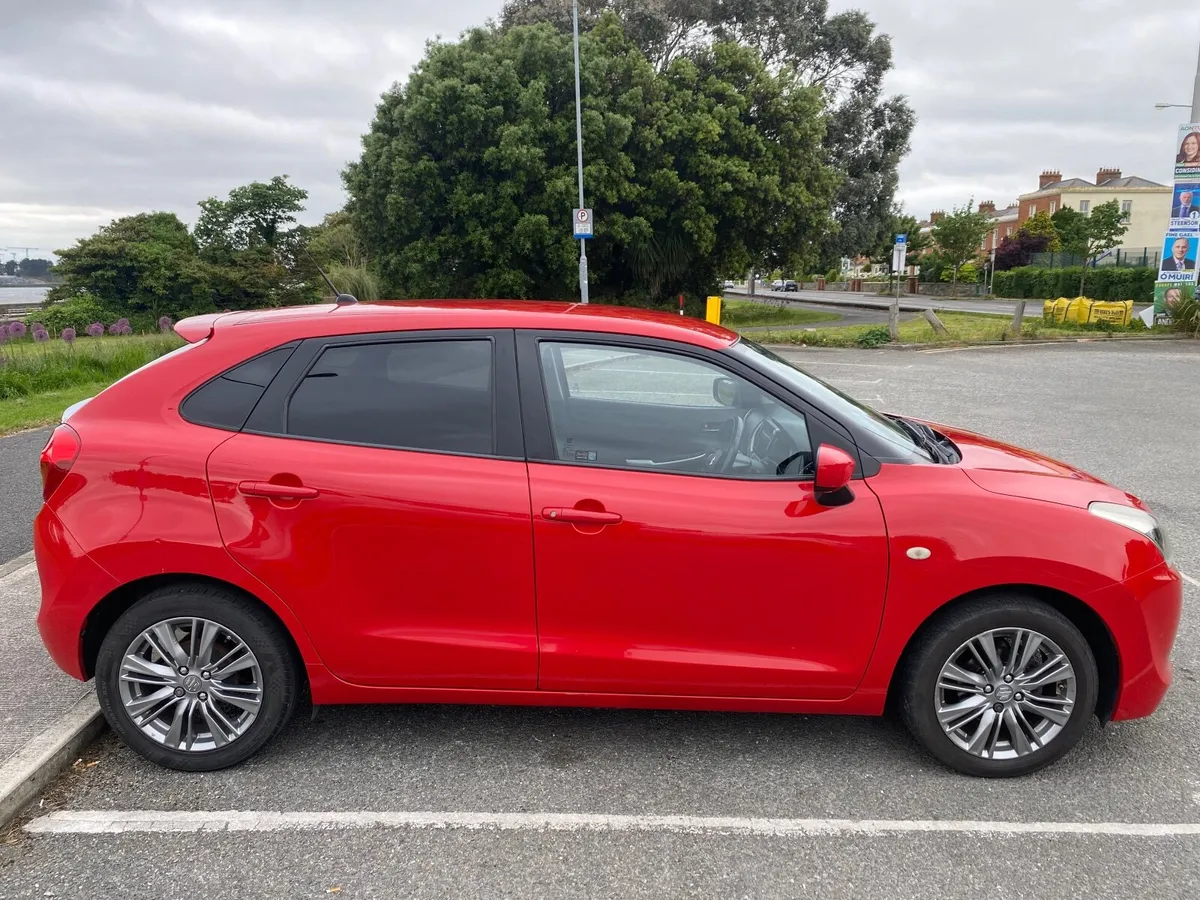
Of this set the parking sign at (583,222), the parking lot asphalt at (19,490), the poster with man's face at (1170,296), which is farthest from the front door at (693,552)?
the poster with man's face at (1170,296)

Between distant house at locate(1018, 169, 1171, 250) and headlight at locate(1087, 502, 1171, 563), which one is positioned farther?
distant house at locate(1018, 169, 1171, 250)

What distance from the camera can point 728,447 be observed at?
3.19 meters

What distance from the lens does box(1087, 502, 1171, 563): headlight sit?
3.10 metres

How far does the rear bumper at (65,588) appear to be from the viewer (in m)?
3.07

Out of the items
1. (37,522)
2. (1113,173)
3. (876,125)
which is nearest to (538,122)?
(876,125)

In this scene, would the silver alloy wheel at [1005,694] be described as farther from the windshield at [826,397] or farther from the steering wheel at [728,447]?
the steering wheel at [728,447]

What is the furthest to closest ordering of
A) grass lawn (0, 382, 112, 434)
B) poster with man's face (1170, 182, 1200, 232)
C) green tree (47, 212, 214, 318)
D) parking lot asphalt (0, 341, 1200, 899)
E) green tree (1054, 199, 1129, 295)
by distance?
green tree (1054, 199, 1129, 295) → green tree (47, 212, 214, 318) → poster with man's face (1170, 182, 1200, 232) → grass lawn (0, 382, 112, 434) → parking lot asphalt (0, 341, 1200, 899)

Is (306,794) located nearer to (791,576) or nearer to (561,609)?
(561,609)

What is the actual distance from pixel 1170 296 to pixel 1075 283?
2480 centimetres

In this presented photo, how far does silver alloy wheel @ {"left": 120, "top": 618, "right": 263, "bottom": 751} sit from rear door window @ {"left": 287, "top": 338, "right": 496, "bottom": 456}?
2.71ft

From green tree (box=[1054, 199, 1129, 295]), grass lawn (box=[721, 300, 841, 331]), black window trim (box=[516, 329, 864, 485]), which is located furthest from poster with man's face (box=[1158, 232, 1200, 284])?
green tree (box=[1054, 199, 1129, 295])

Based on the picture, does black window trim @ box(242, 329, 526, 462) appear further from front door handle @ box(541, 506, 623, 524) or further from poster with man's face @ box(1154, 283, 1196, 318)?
poster with man's face @ box(1154, 283, 1196, 318)

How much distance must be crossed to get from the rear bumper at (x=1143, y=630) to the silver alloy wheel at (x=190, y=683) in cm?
308

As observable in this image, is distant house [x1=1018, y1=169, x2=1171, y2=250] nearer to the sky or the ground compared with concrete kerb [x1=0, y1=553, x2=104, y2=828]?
nearer to the sky
